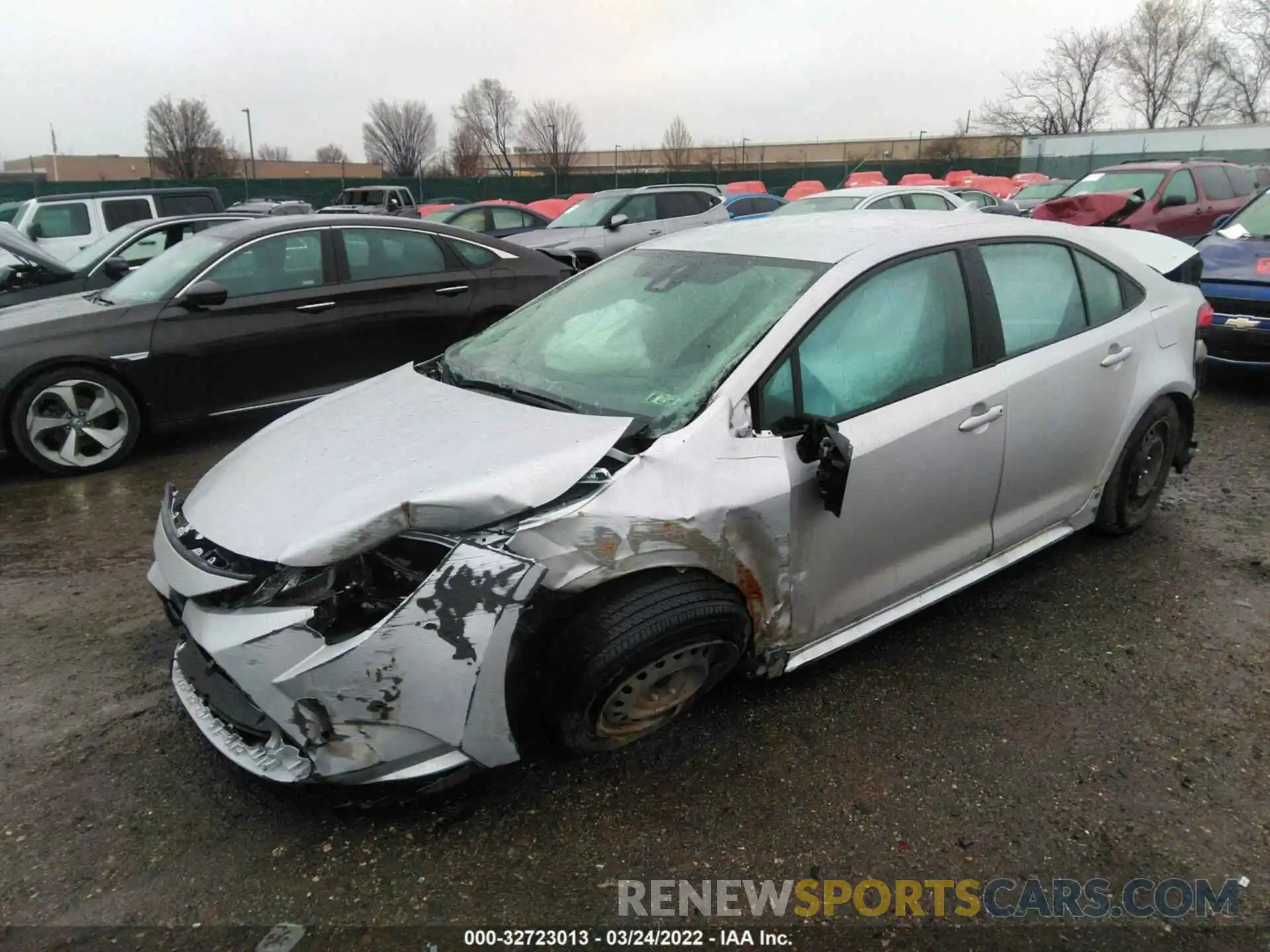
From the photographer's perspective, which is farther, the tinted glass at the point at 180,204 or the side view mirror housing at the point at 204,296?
the tinted glass at the point at 180,204

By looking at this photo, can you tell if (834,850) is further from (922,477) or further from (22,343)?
(22,343)

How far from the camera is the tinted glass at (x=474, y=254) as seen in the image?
258 inches

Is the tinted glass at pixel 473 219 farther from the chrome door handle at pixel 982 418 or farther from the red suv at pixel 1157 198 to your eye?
the chrome door handle at pixel 982 418

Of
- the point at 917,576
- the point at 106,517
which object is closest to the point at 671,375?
the point at 917,576

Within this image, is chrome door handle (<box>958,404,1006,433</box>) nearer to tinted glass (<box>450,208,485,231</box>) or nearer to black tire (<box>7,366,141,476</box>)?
black tire (<box>7,366,141,476</box>)

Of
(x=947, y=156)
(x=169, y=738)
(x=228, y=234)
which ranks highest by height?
(x=947, y=156)

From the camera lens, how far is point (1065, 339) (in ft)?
11.0

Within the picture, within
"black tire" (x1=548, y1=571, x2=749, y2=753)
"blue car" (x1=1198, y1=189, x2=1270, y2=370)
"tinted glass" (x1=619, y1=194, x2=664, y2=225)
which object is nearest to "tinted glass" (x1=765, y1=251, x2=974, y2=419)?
"black tire" (x1=548, y1=571, x2=749, y2=753)

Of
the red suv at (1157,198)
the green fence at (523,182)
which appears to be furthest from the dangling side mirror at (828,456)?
the green fence at (523,182)

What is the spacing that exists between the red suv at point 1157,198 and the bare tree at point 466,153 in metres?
44.2

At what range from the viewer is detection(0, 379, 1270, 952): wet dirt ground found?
2166 mm

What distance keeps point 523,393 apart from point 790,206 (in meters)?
8.12

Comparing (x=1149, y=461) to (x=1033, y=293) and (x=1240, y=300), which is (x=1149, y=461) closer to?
A: (x=1033, y=293)

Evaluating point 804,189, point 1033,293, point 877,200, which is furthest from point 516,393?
point 804,189
